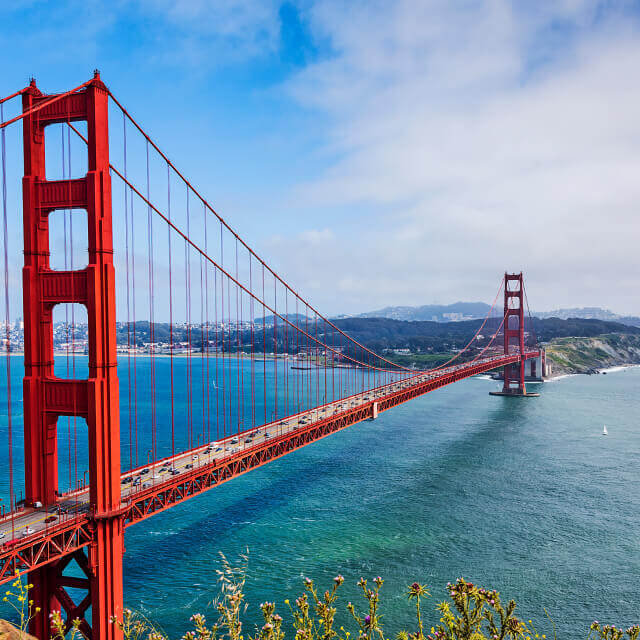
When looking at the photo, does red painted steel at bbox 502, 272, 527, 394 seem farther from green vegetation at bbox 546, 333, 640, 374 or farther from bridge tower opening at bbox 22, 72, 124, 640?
bridge tower opening at bbox 22, 72, 124, 640

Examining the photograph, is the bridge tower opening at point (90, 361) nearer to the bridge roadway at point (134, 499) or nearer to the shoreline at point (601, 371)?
the bridge roadway at point (134, 499)

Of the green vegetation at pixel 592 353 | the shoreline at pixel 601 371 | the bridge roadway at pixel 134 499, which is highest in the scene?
the bridge roadway at pixel 134 499

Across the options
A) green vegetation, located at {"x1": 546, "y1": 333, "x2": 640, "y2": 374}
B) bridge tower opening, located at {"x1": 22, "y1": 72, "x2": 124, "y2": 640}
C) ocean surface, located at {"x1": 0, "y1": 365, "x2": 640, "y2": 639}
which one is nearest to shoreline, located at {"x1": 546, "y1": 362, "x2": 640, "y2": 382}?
green vegetation, located at {"x1": 546, "y1": 333, "x2": 640, "y2": 374}

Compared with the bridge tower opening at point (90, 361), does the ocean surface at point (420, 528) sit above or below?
below

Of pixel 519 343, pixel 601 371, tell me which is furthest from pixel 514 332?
pixel 601 371

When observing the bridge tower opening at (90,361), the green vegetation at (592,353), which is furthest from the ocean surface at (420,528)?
the green vegetation at (592,353)
